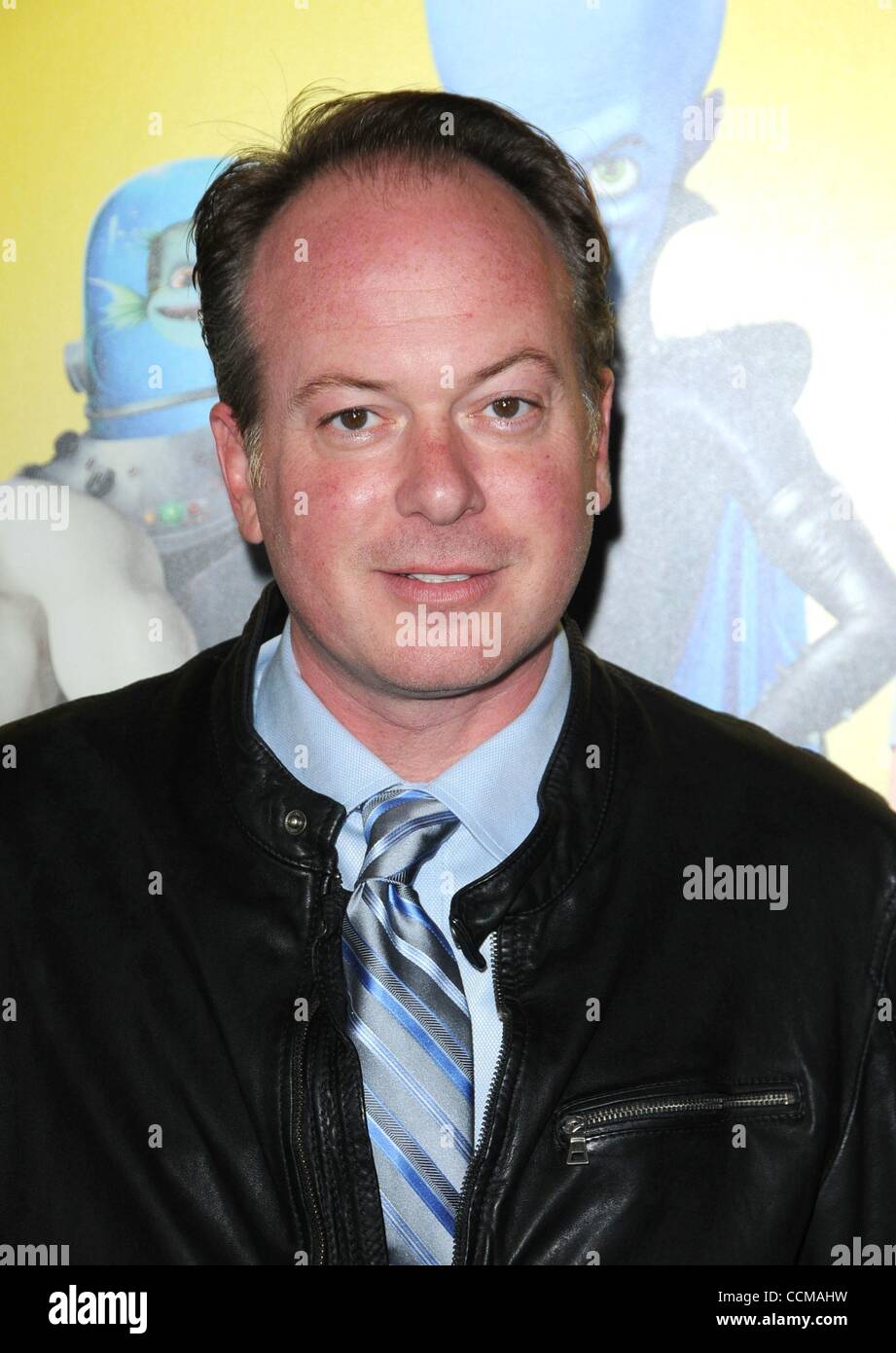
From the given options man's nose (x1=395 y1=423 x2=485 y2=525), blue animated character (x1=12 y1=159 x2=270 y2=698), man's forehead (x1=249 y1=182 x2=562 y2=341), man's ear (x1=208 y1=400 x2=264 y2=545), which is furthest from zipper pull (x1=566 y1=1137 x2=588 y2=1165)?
blue animated character (x1=12 y1=159 x2=270 y2=698)

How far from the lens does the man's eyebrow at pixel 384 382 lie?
60.2 inches

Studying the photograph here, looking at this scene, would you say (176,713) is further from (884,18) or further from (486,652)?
(884,18)

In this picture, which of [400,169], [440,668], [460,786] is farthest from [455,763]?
[400,169]

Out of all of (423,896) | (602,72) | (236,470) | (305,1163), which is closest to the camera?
(305,1163)

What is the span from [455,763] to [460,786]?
39 mm

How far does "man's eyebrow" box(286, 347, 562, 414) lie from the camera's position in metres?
1.53

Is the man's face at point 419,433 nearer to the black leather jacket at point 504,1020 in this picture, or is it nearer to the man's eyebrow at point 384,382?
the man's eyebrow at point 384,382

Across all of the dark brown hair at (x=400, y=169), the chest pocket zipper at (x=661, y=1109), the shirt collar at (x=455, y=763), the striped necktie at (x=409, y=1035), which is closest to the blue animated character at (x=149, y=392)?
the dark brown hair at (x=400, y=169)

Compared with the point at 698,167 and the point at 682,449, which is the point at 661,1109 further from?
the point at 698,167

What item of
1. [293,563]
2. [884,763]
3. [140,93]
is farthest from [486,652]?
[140,93]

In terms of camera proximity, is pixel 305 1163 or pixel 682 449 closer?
pixel 305 1163

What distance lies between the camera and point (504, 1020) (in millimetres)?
1503

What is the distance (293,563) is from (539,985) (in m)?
0.52

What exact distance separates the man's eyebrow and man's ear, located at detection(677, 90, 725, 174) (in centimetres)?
67
